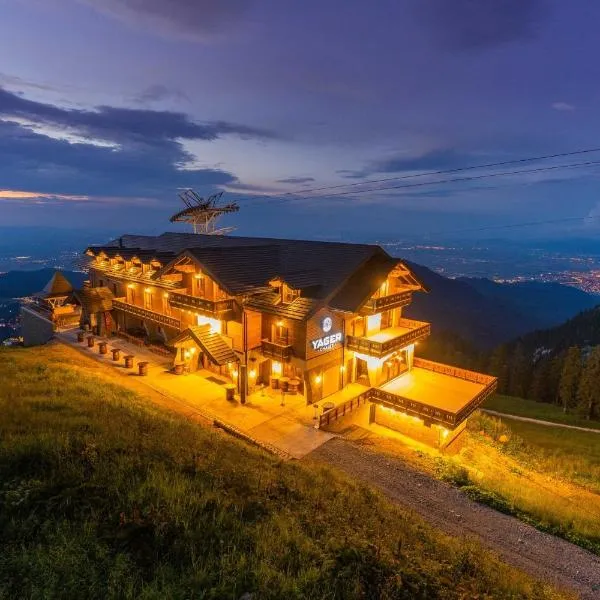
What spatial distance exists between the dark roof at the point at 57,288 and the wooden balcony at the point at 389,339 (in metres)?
35.0

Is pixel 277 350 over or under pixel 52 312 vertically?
under

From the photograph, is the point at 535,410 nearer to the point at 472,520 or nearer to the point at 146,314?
the point at 472,520

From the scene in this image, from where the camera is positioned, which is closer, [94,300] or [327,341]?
[327,341]

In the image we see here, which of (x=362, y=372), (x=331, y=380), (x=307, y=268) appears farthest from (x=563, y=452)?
(x=307, y=268)

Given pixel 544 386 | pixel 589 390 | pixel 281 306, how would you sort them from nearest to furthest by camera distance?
pixel 281 306
pixel 589 390
pixel 544 386

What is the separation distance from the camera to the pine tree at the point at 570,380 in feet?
195

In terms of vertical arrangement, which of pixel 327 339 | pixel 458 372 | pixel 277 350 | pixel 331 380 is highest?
pixel 327 339

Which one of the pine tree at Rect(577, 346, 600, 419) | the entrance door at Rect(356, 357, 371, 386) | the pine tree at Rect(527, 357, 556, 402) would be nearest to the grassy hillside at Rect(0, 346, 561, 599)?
the entrance door at Rect(356, 357, 371, 386)

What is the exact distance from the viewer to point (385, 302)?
89.0 feet

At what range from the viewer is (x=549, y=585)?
12.2 m

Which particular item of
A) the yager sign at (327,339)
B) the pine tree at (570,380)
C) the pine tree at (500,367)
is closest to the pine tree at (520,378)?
the pine tree at (500,367)

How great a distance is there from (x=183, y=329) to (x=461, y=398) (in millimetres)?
22569

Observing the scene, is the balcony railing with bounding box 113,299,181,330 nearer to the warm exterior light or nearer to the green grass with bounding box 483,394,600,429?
the warm exterior light

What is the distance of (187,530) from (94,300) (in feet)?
117
